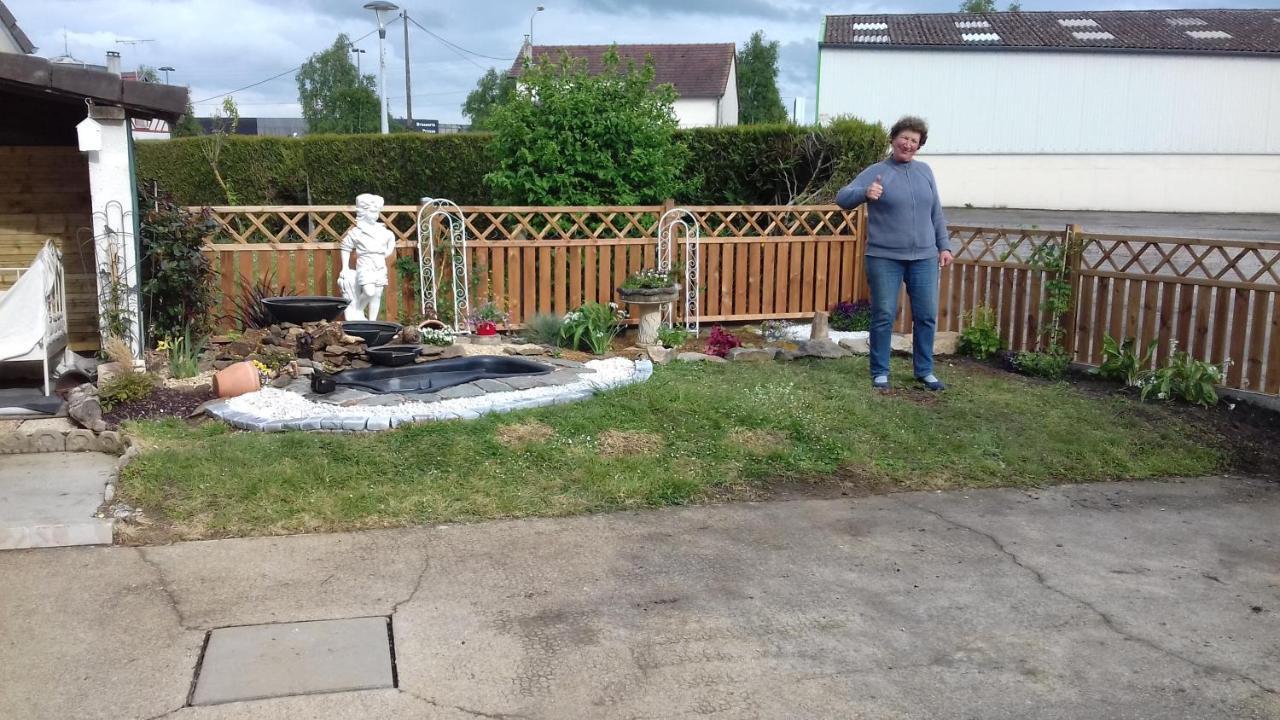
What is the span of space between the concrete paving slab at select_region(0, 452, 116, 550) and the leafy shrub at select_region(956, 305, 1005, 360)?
681cm

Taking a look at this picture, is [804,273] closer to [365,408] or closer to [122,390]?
[365,408]

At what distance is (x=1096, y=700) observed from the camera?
3.46m

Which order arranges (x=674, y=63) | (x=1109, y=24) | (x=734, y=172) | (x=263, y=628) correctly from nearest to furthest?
(x=263, y=628)
(x=734, y=172)
(x=1109, y=24)
(x=674, y=63)

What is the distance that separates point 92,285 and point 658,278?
192 inches

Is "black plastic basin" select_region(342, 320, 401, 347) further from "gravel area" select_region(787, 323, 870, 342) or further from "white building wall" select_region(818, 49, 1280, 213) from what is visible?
"white building wall" select_region(818, 49, 1280, 213)

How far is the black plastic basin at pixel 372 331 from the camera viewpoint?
26.8 feet

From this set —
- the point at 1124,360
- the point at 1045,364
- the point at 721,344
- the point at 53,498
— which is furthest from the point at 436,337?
the point at 1124,360

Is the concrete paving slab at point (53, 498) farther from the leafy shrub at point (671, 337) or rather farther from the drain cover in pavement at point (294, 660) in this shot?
the leafy shrub at point (671, 337)

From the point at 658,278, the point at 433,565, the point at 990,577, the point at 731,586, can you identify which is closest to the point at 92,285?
the point at 658,278

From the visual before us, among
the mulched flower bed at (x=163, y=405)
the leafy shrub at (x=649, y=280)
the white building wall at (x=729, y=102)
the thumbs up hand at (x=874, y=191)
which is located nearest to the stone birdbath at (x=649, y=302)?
the leafy shrub at (x=649, y=280)

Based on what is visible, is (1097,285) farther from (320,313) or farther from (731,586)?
(320,313)

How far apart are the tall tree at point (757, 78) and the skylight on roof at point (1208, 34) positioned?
27117 millimetres

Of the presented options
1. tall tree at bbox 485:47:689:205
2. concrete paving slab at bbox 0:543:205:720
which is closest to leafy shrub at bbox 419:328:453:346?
tall tree at bbox 485:47:689:205

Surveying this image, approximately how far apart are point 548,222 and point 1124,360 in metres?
5.56
